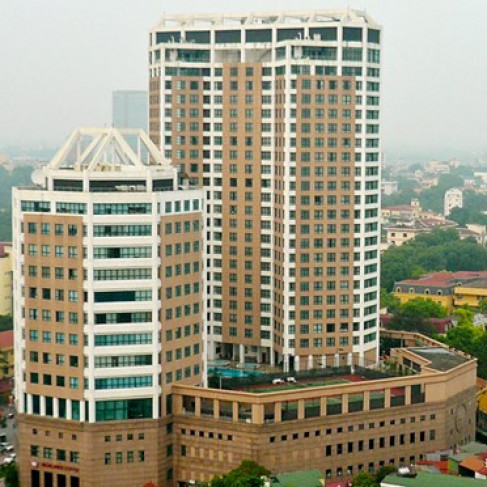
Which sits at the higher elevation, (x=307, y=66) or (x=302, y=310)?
(x=307, y=66)

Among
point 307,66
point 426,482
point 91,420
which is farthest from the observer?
point 307,66

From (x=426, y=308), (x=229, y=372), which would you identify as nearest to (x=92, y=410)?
(x=229, y=372)

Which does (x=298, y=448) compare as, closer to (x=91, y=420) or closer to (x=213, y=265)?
(x=91, y=420)

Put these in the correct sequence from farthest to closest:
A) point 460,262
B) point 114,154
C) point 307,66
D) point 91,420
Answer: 1. point 460,262
2. point 307,66
3. point 114,154
4. point 91,420

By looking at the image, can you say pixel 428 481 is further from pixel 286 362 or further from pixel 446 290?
pixel 446 290

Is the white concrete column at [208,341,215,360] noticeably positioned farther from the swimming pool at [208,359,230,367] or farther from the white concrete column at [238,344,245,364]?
the white concrete column at [238,344,245,364]

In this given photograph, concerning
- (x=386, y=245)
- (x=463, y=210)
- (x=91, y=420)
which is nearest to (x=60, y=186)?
(x=91, y=420)

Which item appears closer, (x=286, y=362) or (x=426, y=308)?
(x=286, y=362)
